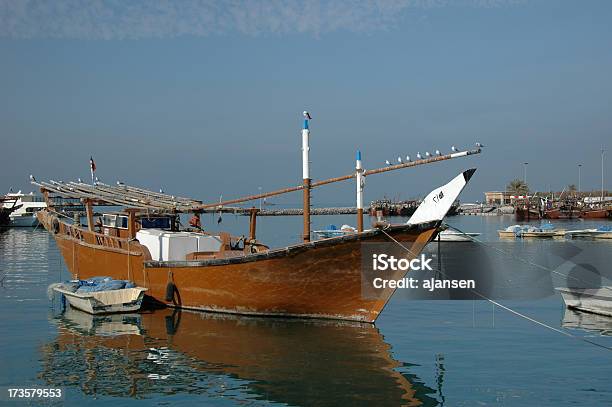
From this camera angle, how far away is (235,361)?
14.0m

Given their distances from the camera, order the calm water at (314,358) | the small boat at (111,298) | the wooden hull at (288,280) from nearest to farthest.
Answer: the calm water at (314,358) → the wooden hull at (288,280) → the small boat at (111,298)

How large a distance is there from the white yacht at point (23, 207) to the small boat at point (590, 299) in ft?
232

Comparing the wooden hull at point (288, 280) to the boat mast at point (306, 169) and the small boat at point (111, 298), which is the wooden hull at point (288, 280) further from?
the boat mast at point (306, 169)

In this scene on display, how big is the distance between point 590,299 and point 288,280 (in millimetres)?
9531

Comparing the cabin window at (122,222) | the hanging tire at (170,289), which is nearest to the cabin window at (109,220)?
the cabin window at (122,222)

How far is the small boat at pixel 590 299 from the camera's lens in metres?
19.0

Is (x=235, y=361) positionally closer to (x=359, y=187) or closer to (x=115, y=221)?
(x=359, y=187)

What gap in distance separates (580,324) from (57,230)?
21.1 metres

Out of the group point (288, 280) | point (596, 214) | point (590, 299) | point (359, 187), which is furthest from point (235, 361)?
point (596, 214)

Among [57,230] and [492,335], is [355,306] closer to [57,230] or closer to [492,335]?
[492,335]

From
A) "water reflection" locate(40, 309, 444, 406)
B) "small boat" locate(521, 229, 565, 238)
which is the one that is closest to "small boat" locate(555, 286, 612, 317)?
"water reflection" locate(40, 309, 444, 406)

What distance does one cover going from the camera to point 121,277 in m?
21.9

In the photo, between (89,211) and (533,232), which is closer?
(89,211)

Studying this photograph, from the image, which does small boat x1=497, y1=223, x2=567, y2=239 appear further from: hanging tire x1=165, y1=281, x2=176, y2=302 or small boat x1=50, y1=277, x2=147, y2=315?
small boat x1=50, y1=277, x2=147, y2=315
